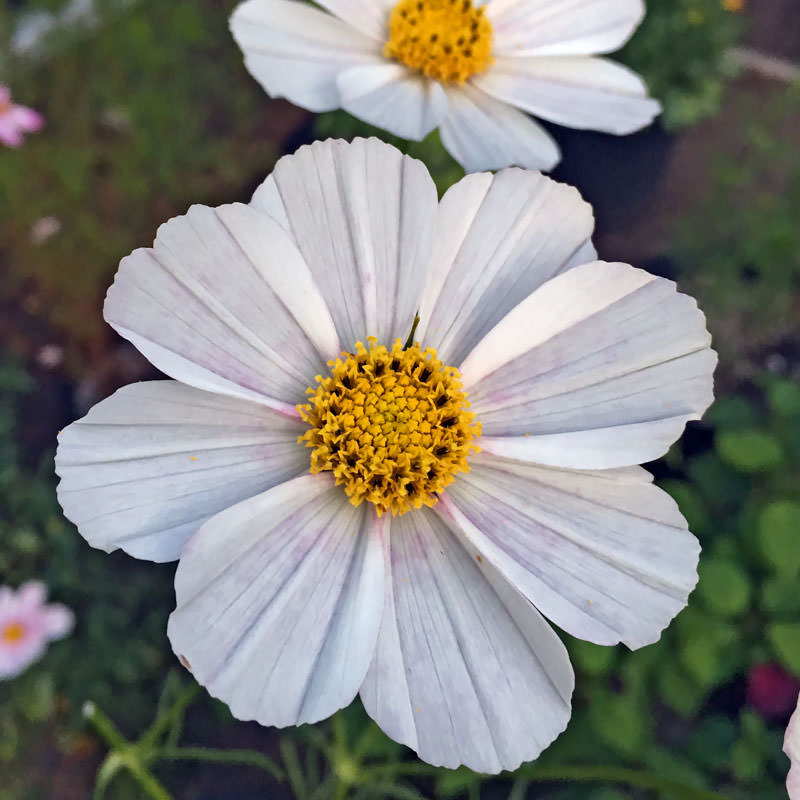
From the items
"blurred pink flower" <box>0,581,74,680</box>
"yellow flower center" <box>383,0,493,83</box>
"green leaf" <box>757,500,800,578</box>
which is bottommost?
"green leaf" <box>757,500,800,578</box>

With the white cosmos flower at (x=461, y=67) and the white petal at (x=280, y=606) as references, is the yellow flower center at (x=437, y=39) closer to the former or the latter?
the white cosmos flower at (x=461, y=67)

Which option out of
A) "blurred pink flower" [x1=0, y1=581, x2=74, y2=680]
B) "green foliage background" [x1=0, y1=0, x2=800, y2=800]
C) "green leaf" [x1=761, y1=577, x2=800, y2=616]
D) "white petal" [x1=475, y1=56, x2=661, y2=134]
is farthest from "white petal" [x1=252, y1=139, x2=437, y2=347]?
"blurred pink flower" [x1=0, y1=581, x2=74, y2=680]

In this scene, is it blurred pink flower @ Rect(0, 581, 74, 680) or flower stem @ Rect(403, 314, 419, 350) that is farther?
blurred pink flower @ Rect(0, 581, 74, 680)

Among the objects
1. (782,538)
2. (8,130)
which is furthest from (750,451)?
(8,130)

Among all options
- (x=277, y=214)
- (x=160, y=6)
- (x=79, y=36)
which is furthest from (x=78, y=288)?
(x=277, y=214)

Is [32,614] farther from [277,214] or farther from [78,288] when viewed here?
[277,214]

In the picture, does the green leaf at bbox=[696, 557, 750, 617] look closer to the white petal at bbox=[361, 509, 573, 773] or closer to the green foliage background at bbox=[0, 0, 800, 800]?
the green foliage background at bbox=[0, 0, 800, 800]
